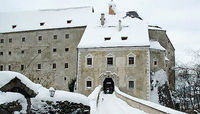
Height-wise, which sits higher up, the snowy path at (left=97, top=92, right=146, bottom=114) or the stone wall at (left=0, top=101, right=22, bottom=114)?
the stone wall at (left=0, top=101, right=22, bottom=114)

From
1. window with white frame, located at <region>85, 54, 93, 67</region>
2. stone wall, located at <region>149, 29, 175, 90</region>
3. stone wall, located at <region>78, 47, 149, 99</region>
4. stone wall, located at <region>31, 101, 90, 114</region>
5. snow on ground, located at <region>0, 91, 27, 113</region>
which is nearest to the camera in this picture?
snow on ground, located at <region>0, 91, 27, 113</region>

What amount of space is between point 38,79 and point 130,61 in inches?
539

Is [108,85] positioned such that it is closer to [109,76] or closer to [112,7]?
[109,76]

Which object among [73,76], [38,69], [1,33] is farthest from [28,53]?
[73,76]

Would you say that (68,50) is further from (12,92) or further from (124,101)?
(12,92)

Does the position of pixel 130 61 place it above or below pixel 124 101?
above

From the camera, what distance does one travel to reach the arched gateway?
1133 inches

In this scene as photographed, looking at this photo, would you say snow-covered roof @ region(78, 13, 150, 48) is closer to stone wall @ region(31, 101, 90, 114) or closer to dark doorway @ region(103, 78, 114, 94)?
dark doorway @ region(103, 78, 114, 94)

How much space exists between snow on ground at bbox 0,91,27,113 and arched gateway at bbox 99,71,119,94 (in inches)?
883

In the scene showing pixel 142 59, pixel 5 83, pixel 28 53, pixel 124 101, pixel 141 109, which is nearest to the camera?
pixel 5 83

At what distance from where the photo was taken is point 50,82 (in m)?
35.0

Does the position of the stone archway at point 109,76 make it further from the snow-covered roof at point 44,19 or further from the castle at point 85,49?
the snow-covered roof at point 44,19

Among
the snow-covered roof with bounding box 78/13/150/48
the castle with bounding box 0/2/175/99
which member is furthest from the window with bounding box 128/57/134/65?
the snow-covered roof with bounding box 78/13/150/48

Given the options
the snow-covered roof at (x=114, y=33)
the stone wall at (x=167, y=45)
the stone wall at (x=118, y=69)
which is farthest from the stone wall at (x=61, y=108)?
the stone wall at (x=167, y=45)
